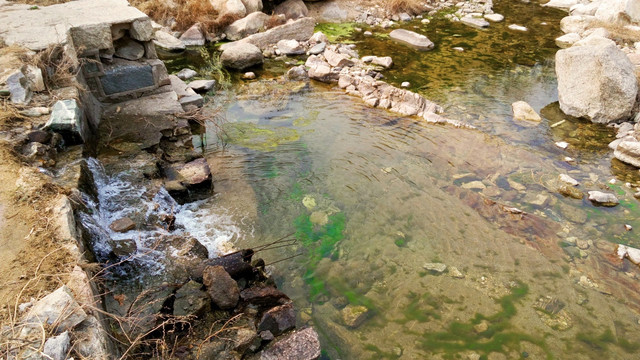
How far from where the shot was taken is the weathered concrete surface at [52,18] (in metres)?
5.40

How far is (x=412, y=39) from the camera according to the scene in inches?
468

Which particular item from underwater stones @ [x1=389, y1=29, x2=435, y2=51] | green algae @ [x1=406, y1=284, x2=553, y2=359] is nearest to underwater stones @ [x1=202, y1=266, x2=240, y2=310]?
green algae @ [x1=406, y1=284, x2=553, y2=359]

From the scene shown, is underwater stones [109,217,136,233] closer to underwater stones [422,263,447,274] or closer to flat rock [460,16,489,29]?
underwater stones [422,263,447,274]

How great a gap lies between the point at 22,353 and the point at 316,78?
26.8 feet

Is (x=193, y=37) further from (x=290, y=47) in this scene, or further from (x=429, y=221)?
(x=429, y=221)

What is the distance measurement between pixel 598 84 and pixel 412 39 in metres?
5.43

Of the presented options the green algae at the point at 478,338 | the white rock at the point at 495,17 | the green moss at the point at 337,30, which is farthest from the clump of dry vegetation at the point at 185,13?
the green algae at the point at 478,338

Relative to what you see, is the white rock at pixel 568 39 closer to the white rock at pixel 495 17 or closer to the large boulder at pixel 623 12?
the large boulder at pixel 623 12

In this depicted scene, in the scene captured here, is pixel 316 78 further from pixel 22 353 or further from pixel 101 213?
pixel 22 353

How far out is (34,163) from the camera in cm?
400

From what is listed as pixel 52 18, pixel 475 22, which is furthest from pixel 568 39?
pixel 52 18

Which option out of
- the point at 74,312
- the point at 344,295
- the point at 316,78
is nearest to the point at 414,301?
the point at 344,295

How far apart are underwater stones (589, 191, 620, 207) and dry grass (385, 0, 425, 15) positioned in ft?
34.8

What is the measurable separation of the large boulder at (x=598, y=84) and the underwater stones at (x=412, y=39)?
3984 mm
